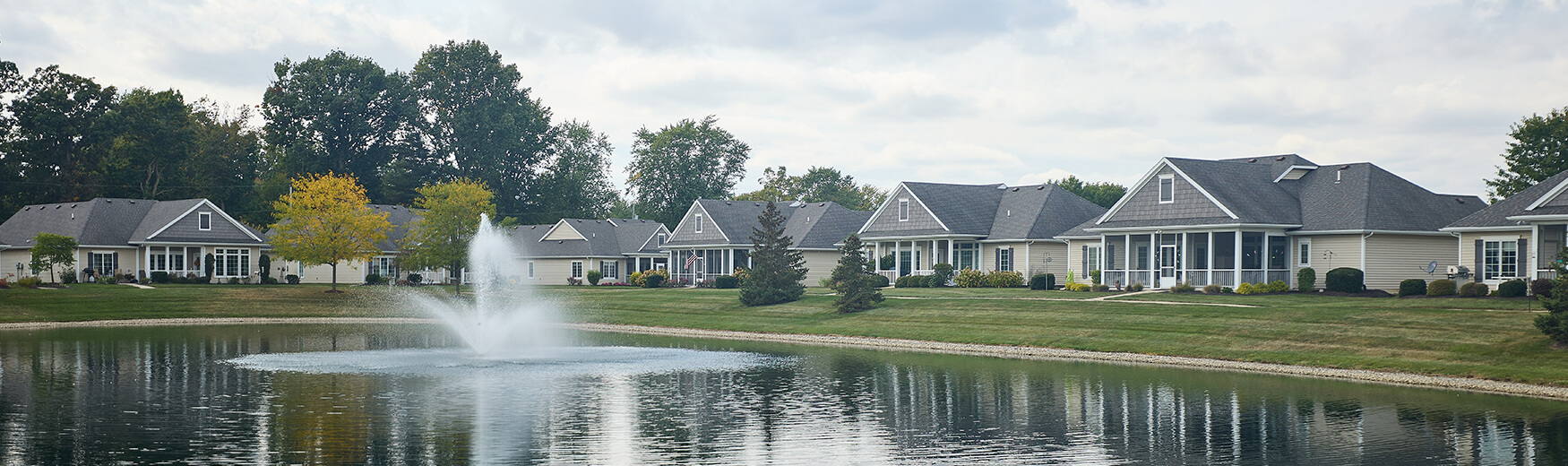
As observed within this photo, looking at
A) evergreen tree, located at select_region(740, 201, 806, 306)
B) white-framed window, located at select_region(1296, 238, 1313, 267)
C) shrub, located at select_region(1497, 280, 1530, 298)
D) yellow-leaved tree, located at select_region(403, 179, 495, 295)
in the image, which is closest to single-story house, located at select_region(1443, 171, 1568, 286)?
shrub, located at select_region(1497, 280, 1530, 298)

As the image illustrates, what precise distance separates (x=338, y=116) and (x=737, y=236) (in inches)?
1611

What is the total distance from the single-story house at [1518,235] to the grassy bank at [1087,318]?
387 centimetres

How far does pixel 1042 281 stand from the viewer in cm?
5594

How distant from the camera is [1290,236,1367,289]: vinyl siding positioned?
47.6m

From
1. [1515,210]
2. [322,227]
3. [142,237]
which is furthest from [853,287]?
[142,237]

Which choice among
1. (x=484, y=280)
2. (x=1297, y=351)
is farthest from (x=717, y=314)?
(x=1297, y=351)

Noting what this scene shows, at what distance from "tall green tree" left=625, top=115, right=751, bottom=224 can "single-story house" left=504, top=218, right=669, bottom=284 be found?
20.1 meters

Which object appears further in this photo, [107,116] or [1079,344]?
[107,116]

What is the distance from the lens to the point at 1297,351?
3328cm

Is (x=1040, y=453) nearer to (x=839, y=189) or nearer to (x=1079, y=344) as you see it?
(x=1079, y=344)

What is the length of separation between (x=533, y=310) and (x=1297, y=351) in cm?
2969

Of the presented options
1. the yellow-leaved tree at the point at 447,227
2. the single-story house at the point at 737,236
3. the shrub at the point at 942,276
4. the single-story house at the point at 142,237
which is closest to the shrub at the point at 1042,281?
the shrub at the point at 942,276

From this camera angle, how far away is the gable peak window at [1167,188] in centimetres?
5150

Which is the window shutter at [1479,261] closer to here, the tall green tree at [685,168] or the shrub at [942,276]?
the shrub at [942,276]
